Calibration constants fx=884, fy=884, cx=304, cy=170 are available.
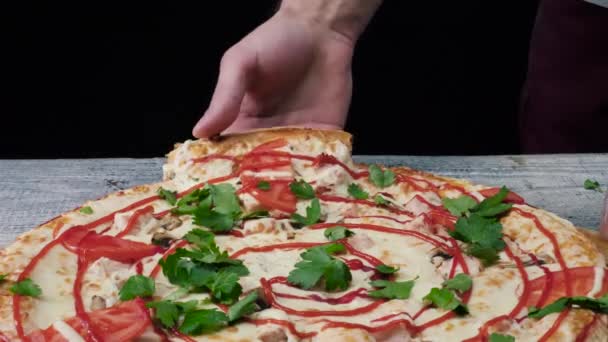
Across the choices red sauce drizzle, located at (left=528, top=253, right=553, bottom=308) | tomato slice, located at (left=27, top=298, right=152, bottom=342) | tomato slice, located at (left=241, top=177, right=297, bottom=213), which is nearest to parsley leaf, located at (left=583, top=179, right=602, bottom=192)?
red sauce drizzle, located at (left=528, top=253, right=553, bottom=308)

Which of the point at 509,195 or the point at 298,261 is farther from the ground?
the point at 509,195

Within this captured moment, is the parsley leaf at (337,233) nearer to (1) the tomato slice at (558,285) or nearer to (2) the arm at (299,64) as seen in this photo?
(1) the tomato slice at (558,285)

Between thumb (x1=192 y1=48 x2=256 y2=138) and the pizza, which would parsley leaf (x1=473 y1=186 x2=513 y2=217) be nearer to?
the pizza

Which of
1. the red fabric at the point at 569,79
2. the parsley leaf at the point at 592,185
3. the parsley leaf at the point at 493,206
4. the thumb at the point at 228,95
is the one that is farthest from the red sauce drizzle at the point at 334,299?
the red fabric at the point at 569,79

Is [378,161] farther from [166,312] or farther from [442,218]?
[166,312]

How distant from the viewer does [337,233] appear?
2.35 meters

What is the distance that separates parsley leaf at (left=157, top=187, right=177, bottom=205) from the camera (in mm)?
2584

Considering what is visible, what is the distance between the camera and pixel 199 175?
268 cm

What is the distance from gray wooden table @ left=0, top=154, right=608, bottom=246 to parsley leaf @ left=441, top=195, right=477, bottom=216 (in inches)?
27.7

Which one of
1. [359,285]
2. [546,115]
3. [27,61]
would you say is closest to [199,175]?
[359,285]

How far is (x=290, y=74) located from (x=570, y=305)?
1707 millimetres

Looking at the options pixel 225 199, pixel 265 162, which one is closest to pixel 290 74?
pixel 265 162

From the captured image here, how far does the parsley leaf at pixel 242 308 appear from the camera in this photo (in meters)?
1.93

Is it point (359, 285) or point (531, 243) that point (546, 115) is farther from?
point (359, 285)
